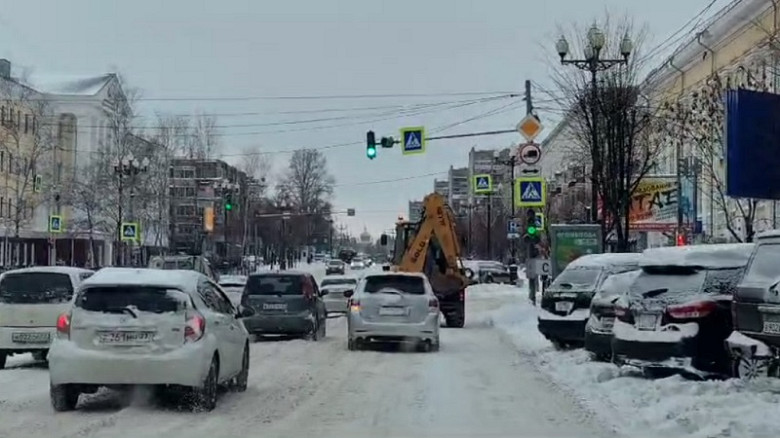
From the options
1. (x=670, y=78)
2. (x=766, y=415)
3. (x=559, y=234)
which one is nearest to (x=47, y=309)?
(x=766, y=415)

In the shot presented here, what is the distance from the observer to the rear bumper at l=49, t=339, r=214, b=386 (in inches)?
469

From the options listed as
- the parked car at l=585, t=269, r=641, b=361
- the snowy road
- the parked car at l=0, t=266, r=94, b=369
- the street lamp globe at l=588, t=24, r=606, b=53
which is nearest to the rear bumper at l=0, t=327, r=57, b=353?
the parked car at l=0, t=266, r=94, b=369

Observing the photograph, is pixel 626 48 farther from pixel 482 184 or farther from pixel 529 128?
pixel 482 184

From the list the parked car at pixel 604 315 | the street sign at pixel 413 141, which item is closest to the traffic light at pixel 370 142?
the street sign at pixel 413 141

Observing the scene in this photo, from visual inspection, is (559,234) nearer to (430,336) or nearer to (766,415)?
(430,336)

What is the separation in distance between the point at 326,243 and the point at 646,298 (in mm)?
134108

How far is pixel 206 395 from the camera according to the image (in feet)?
40.2

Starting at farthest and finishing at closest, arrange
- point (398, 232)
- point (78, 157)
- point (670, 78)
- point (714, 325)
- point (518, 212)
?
point (78, 157)
point (518, 212)
point (670, 78)
point (398, 232)
point (714, 325)

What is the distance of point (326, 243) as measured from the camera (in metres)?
148

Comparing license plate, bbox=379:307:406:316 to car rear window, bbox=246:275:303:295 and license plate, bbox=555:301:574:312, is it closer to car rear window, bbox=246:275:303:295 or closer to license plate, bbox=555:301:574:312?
license plate, bbox=555:301:574:312

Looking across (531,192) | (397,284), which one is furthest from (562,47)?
(397,284)

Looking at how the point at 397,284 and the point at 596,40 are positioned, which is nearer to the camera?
the point at 397,284

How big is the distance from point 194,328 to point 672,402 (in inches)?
214

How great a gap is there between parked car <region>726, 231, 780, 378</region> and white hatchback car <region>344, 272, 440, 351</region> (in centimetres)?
911
